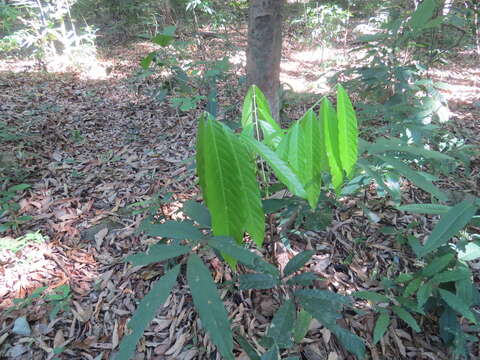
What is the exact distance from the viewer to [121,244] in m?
1.91

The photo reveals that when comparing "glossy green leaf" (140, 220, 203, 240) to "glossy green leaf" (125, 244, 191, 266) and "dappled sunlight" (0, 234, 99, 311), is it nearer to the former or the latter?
"glossy green leaf" (125, 244, 191, 266)

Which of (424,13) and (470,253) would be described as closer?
(470,253)

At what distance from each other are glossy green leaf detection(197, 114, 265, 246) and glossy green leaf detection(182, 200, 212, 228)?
0.37 m

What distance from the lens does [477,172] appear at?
235 cm

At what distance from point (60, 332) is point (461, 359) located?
Result: 5.88ft

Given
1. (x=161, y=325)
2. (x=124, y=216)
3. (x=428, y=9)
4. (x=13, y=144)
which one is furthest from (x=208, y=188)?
(x=13, y=144)

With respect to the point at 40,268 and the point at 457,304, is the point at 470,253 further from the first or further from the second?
the point at 40,268

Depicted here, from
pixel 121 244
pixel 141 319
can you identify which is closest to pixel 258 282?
pixel 141 319

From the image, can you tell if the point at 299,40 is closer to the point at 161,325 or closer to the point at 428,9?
the point at 428,9

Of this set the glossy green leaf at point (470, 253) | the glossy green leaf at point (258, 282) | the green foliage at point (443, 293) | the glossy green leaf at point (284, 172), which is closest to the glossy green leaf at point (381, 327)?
the green foliage at point (443, 293)

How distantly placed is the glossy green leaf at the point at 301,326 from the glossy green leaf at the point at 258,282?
0.27m

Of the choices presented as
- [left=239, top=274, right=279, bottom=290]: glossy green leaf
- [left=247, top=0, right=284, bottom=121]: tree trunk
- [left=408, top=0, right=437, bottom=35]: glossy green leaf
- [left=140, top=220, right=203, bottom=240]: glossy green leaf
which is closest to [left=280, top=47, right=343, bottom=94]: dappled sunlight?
[left=247, top=0, right=284, bottom=121]: tree trunk

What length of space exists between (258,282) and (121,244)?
1.21m

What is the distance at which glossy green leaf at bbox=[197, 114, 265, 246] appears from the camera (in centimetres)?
51
